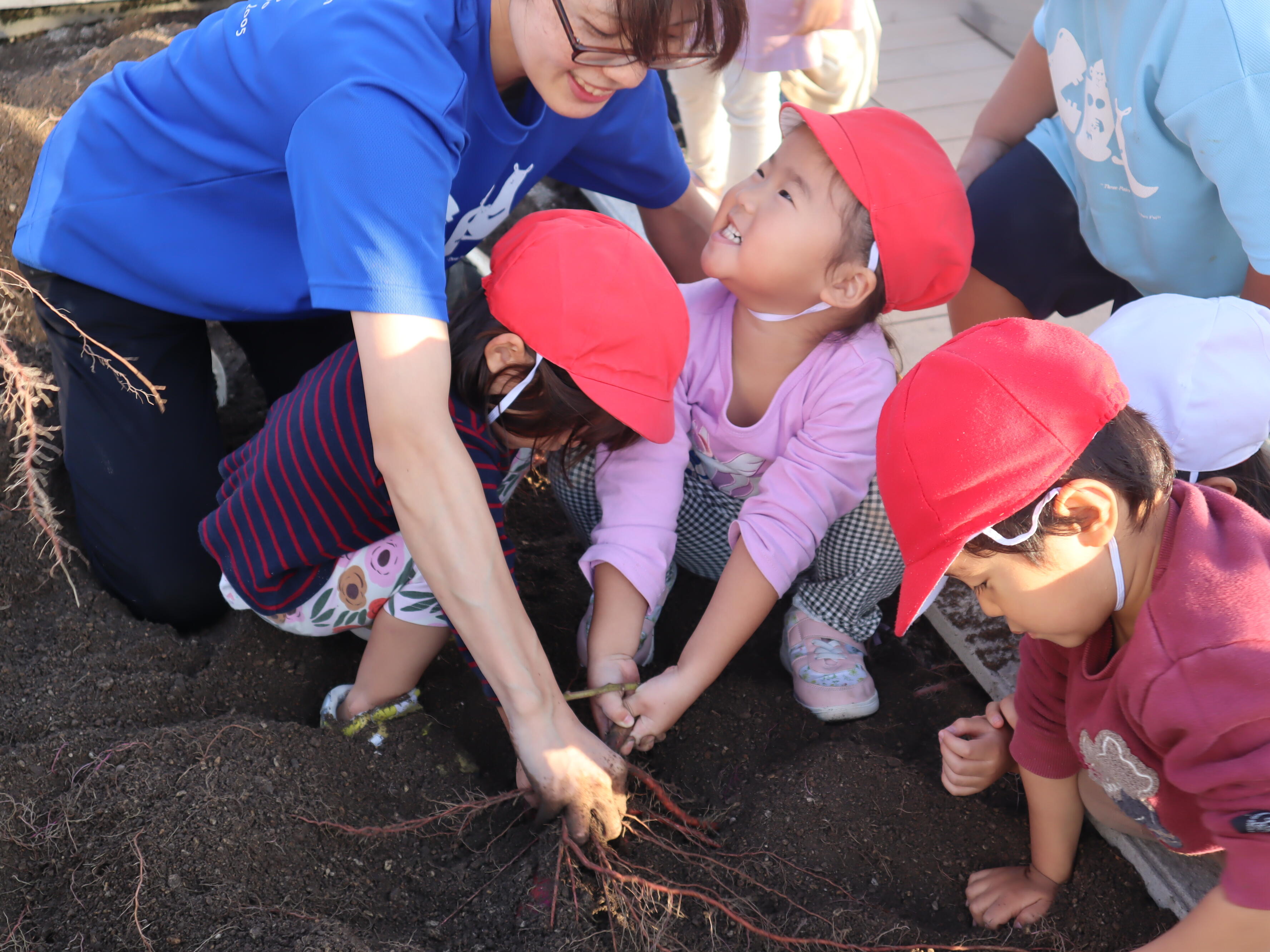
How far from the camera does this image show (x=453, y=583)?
1.23 meters

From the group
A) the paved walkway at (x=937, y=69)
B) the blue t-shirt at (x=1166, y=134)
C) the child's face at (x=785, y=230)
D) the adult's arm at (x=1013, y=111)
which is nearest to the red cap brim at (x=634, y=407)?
the child's face at (x=785, y=230)

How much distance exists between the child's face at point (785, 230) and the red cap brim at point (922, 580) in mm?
631

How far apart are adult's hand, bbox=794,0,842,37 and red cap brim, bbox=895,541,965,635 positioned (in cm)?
144

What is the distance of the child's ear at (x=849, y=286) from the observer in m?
1.54

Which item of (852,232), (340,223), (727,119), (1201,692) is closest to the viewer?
(1201,692)

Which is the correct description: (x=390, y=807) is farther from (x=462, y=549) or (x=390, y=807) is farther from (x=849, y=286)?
(x=849, y=286)

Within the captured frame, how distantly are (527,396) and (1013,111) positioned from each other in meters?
1.24

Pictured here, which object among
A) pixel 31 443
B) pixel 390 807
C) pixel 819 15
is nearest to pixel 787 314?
pixel 819 15

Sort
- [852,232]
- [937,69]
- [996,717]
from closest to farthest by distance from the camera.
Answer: [996,717] < [852,232] < [937,69]

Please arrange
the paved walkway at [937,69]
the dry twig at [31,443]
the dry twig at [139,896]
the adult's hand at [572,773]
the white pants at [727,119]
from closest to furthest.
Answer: the dry twig at [139,896] < the adult's hand at [572,773] < the dry twig at [31,443] < the white pants at [727,119] < the paved walkway at [937,69]

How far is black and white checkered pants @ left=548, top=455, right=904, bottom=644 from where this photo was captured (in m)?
1.62

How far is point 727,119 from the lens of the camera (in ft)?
9.81

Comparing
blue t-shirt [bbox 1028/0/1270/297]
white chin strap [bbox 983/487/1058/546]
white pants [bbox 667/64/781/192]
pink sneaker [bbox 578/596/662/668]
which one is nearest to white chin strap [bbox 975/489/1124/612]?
white chin strap [bbox 983/487/1058/546]

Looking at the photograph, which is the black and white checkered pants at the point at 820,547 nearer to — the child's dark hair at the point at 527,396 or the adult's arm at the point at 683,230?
the child's dark hair at the point at 527,396
